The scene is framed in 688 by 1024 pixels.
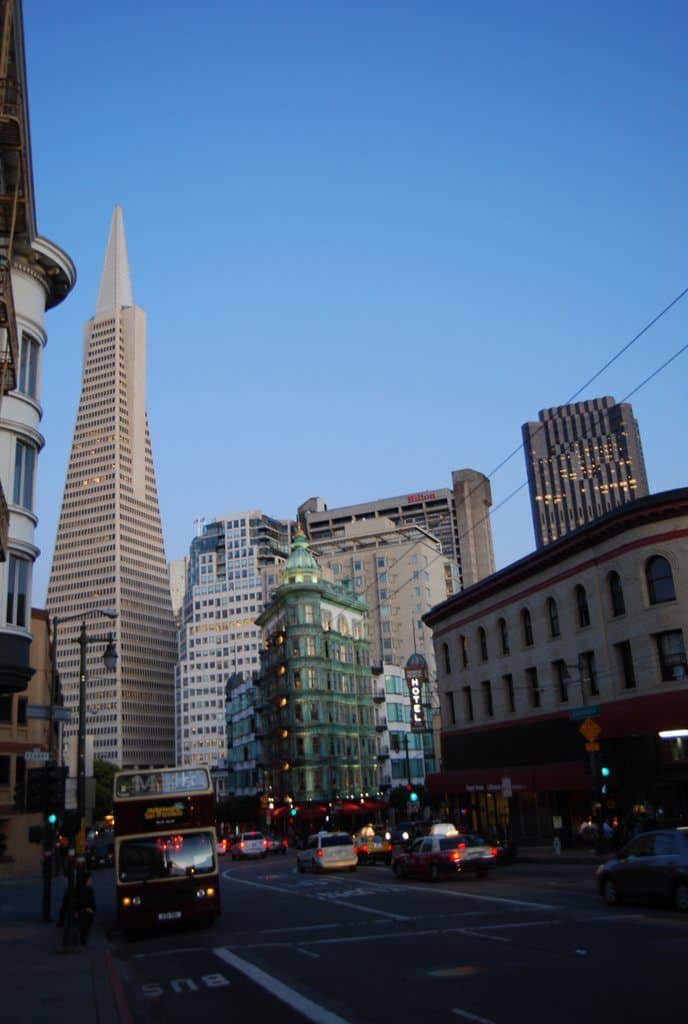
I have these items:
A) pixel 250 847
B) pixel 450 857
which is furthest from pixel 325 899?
pixel 250 847

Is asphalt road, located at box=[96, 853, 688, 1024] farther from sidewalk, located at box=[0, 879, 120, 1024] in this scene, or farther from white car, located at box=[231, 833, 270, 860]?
white car, located at box=[231, 833, 270, 860]

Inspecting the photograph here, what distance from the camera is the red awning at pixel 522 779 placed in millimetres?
40531

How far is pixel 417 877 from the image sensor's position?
1293 inches

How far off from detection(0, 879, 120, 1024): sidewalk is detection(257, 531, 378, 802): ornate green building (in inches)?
2304

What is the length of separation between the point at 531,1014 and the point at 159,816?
1328 cm

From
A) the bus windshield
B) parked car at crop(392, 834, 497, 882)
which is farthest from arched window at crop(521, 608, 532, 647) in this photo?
the bus windshield

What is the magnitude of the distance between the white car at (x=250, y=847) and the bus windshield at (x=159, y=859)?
44.7 metres

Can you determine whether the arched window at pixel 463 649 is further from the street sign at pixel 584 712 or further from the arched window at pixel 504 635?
the street sign at pixel 584 712

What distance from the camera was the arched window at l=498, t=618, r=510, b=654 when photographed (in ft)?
159

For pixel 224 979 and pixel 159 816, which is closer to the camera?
pixel 224 979

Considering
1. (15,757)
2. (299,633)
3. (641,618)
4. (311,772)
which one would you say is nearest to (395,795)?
(311,772)

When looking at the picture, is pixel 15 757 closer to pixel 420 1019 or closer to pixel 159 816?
pixel 159 816

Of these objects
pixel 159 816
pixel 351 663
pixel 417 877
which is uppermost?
pixel 351 663

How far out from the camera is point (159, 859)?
21.8m
